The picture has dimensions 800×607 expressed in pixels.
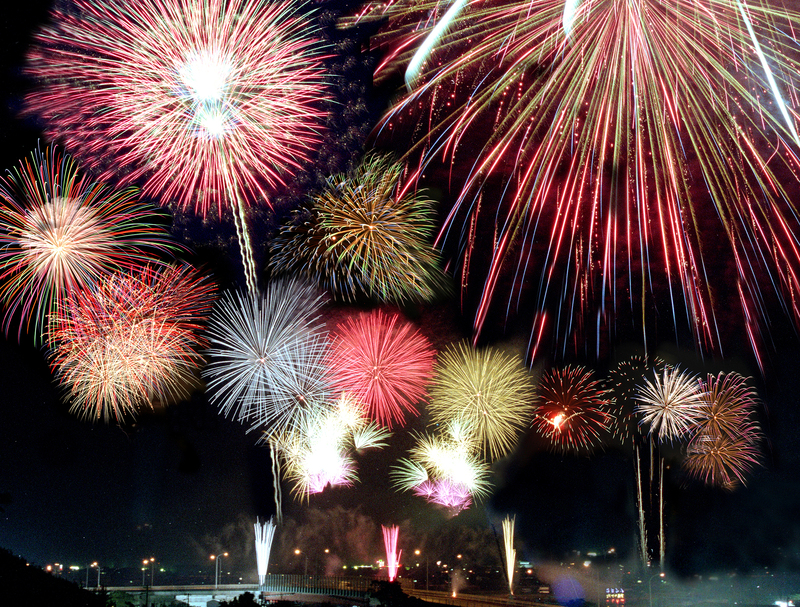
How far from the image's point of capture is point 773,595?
60125 mm

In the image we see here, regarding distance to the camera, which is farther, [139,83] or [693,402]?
[693,402]

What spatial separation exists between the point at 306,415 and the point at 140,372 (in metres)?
5.11

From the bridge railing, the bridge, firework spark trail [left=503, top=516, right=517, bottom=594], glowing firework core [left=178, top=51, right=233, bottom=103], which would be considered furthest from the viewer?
firework spark trail [left=503, top=516, right=517, bottom=594]

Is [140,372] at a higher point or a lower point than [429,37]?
lower

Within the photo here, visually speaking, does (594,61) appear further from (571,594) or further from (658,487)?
(571,594)

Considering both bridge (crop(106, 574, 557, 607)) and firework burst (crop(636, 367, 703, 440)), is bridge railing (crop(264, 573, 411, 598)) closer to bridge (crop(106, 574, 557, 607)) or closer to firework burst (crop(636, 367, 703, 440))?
bridge (crop(106, 574, 557, 607))

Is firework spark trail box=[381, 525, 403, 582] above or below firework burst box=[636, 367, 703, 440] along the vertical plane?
below

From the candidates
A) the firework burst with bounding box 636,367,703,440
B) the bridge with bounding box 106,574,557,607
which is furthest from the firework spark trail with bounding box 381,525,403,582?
the firework burst with bounding box 636,367,703,440

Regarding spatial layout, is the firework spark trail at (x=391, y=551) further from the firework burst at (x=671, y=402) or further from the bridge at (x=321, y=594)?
the firework burst at (x=671, y=402)

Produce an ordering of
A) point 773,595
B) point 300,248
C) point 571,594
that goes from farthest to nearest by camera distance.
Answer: point 773,595 → point 571,594 → point 300,248

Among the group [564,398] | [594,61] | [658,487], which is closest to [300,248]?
[594,61]

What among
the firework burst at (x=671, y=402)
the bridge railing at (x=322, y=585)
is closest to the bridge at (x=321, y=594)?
the bridge railing at (x=322, y=585)

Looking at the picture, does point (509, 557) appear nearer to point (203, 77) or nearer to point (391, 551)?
point (391, 551)

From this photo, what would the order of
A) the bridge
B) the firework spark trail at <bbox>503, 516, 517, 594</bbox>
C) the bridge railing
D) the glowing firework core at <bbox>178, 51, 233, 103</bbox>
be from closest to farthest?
the glowing firework core at <bbox>178, 51, 233, 103</bbox> < the bridge < the bridge railing < the firework spark trail at <bbox>503, 516, 517, 594</bbox>
